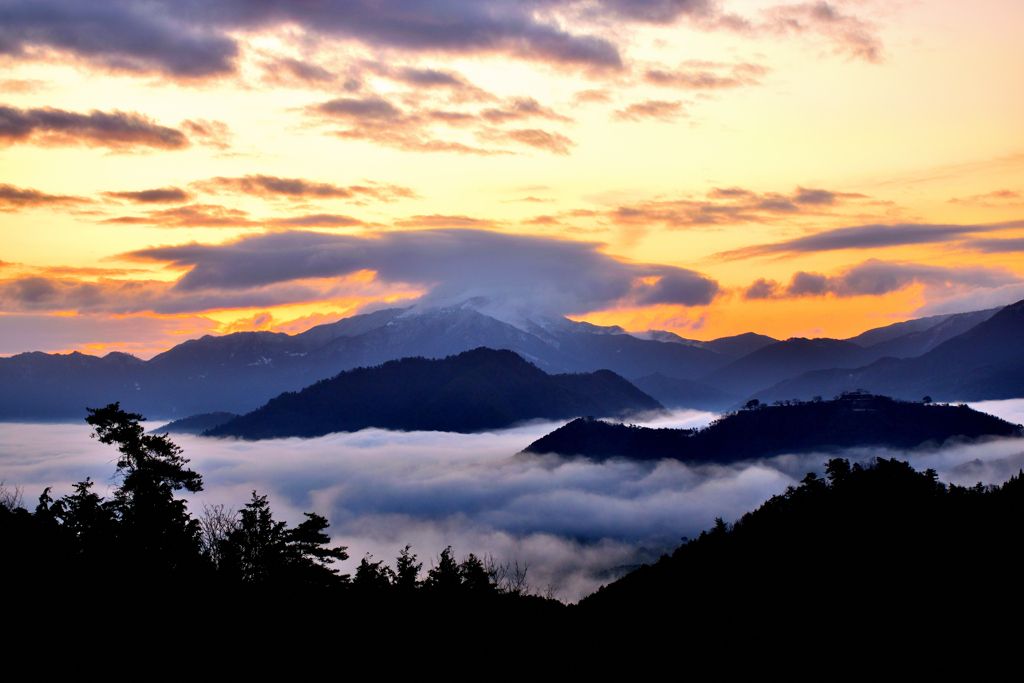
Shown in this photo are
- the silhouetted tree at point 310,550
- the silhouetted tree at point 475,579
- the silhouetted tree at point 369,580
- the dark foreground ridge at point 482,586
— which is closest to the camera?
the dark foreground ridge at point 482,586

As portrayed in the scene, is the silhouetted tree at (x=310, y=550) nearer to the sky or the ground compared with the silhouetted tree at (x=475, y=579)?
nearer to the sky

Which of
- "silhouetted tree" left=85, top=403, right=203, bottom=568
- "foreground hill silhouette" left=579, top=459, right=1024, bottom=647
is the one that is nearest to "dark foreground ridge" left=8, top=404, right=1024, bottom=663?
"silhouetted tree" left=85, top=403, right=203, bottom=568

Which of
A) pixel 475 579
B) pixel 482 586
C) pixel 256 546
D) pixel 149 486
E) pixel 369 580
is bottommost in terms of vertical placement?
pixel 482 586

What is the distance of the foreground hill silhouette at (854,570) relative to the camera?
77.5 m

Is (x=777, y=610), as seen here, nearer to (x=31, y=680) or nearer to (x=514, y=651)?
(x=514, y=651)

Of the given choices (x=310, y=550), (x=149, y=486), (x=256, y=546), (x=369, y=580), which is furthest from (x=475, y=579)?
(x=149, y=486)

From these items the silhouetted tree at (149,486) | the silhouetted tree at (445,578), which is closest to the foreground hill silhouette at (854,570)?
the silhouetted tree at (445,578)

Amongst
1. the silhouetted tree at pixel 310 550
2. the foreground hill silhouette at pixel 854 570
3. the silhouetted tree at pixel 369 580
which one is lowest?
the foreground hill silhouette at pixel 854 570

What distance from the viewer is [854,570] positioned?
90812 mm

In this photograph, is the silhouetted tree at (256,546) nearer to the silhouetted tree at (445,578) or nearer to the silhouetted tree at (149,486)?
the silhouetted tree at (149,486)

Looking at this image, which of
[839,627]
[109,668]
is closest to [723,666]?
[839,627]

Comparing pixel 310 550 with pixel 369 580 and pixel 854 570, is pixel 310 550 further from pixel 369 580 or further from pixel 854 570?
pixel 854 570

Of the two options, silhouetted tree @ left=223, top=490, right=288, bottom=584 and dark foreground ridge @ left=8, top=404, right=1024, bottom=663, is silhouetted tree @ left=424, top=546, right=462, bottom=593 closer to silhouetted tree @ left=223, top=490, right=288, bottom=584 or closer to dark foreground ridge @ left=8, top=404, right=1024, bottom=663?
dark foreground ridge @ left=8, top=404, right=1024, bottom=663

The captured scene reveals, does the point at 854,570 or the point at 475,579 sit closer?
the point at 475,579
